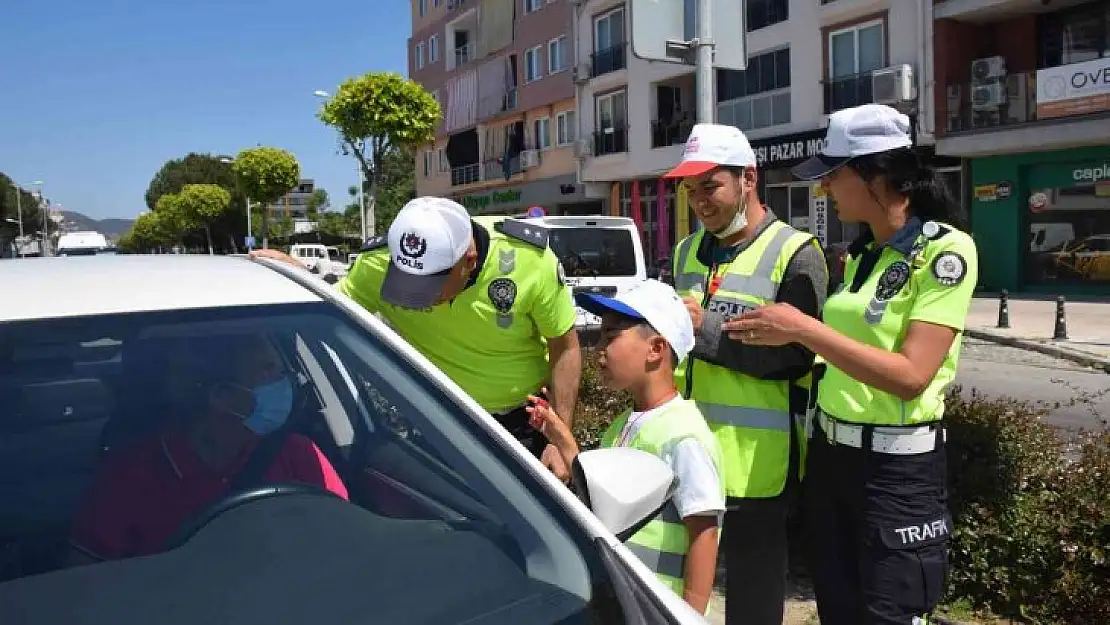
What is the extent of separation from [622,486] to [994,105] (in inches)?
840

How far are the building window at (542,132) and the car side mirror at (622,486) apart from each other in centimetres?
3433

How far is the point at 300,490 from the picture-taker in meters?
1.98

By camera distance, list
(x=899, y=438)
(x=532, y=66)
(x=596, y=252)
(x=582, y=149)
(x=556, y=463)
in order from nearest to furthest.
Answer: (x=899, y=438)
(x=556, y=463)
(x=596, y=252)
(x=582, y=149)
(x=532, y=66)

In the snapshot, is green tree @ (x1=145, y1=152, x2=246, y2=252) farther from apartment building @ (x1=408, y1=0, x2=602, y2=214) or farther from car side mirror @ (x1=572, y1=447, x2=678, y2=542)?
car side mirror @ (x1=572, y1=447, x2=678, y2=542)

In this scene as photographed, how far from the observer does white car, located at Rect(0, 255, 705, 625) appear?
155cm

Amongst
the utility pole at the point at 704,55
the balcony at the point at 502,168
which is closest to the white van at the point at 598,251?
the utility pole at the point at 704,55

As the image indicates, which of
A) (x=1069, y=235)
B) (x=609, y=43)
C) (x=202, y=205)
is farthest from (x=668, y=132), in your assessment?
(x=202, y=205)

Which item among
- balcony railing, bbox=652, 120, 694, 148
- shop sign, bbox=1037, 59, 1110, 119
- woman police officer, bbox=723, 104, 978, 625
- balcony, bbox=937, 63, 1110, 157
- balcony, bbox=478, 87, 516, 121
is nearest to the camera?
woman police officer, bbox=723, 104, 978, 625

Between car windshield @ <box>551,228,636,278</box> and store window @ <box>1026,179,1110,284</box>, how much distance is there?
44.6 feet

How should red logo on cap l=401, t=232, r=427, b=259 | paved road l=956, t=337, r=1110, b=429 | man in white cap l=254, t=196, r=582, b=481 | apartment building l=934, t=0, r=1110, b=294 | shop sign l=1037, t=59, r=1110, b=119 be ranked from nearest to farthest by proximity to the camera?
red logo on cap l=401, t=232, r=427, b=259 < man in white cap l=254, t=196, r=582, b=481 < paved road l=956, t=337, r=1110, b=429 < shop sign l=1037, t=59, r=1110, b=119 < apartment building l=934, t=0, r=1110, b=294

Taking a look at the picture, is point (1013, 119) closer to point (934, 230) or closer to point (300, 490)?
point (934, 230)

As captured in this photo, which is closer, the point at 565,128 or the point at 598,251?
the point at 598,251

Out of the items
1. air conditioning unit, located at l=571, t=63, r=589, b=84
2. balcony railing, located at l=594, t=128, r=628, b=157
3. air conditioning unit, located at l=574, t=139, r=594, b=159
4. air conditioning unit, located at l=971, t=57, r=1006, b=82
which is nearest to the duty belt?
air conditioning unit, located at l=971, t=57, r=1006, b=82

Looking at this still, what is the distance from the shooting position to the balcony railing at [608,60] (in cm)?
3027
